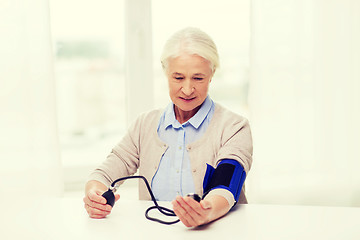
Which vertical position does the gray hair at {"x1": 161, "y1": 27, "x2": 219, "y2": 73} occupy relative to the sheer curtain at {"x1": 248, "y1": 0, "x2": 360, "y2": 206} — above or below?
above

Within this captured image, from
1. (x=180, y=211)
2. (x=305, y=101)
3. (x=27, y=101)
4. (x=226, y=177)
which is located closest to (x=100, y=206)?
(x=180, y=211)

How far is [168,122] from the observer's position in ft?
4.41

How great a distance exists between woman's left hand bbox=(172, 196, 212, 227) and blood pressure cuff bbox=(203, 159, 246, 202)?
5.0 inches

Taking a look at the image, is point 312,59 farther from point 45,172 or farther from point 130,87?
point 45,172

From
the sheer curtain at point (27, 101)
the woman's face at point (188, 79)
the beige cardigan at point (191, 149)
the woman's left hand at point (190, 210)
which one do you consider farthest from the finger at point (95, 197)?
the sheer curtain at point (27, 101)

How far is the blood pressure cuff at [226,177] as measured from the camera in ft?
3.57

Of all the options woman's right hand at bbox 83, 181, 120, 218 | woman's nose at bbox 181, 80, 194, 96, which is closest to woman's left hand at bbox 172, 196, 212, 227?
woman's right hand at bbox 83, 181, 120, 218

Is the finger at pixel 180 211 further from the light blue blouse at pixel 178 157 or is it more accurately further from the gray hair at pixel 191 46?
the gray hair at pixel 191 46

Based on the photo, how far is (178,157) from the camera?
1291 mm

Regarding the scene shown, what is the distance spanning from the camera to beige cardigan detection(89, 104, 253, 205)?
4.02 feet

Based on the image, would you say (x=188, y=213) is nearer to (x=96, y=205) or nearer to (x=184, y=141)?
(x=96, y=205)

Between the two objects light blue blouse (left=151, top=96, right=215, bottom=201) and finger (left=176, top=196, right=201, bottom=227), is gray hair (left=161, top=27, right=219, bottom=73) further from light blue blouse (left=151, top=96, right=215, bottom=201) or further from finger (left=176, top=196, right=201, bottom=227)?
finger (left=176, top=196, right=201, bottom=227)

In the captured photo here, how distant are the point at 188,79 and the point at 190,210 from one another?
41cm

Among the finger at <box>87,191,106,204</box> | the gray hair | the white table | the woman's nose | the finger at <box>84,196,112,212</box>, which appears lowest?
the white table
